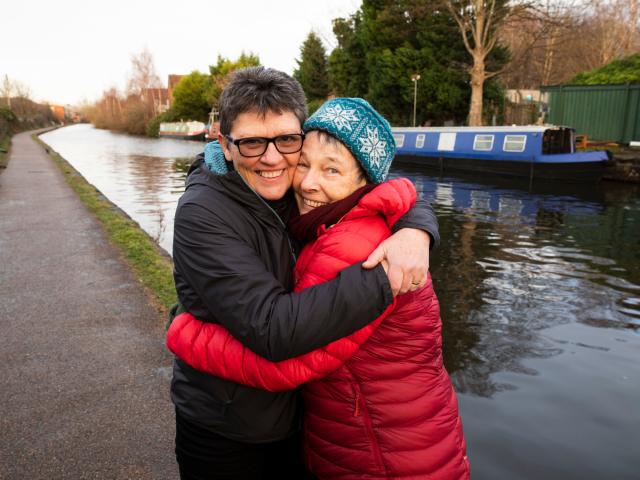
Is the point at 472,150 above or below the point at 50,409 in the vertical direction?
above

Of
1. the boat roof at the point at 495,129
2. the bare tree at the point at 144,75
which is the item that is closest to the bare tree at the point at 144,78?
the bare tree at the point at 144,75

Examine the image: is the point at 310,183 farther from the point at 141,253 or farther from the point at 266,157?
the point at 141,253

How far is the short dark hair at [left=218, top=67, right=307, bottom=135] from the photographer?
174 cm

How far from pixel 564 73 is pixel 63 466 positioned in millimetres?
52136

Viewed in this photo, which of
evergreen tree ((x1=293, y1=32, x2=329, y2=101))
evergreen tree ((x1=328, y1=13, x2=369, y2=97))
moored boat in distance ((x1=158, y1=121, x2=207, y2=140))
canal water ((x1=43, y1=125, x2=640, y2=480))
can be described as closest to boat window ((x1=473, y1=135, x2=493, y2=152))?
canal water ((x1=43, y1=125, x2=640, y2=480))

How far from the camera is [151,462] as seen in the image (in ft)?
9.36

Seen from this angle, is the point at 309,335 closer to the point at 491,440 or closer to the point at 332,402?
the point at 332,402

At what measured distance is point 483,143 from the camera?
20469 millimetres

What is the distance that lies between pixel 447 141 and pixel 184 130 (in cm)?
3973

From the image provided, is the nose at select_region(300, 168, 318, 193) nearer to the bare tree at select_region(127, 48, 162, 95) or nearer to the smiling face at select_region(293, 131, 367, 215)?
the smiling face at select_region(293, 131, 367, 215)

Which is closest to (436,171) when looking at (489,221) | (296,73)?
(489,221)

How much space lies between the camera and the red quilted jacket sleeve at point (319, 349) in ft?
4.99

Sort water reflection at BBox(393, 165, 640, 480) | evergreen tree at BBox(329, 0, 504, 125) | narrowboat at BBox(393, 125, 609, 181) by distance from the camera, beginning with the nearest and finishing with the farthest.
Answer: water reflection at BBox(393, 165, 640, 480) → narrowboat at BBox(393, 125, 609, 181) → evergreen tree at BBox(329, 0, 504, 125)

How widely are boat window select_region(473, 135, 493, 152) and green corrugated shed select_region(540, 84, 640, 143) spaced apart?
5407 mm
